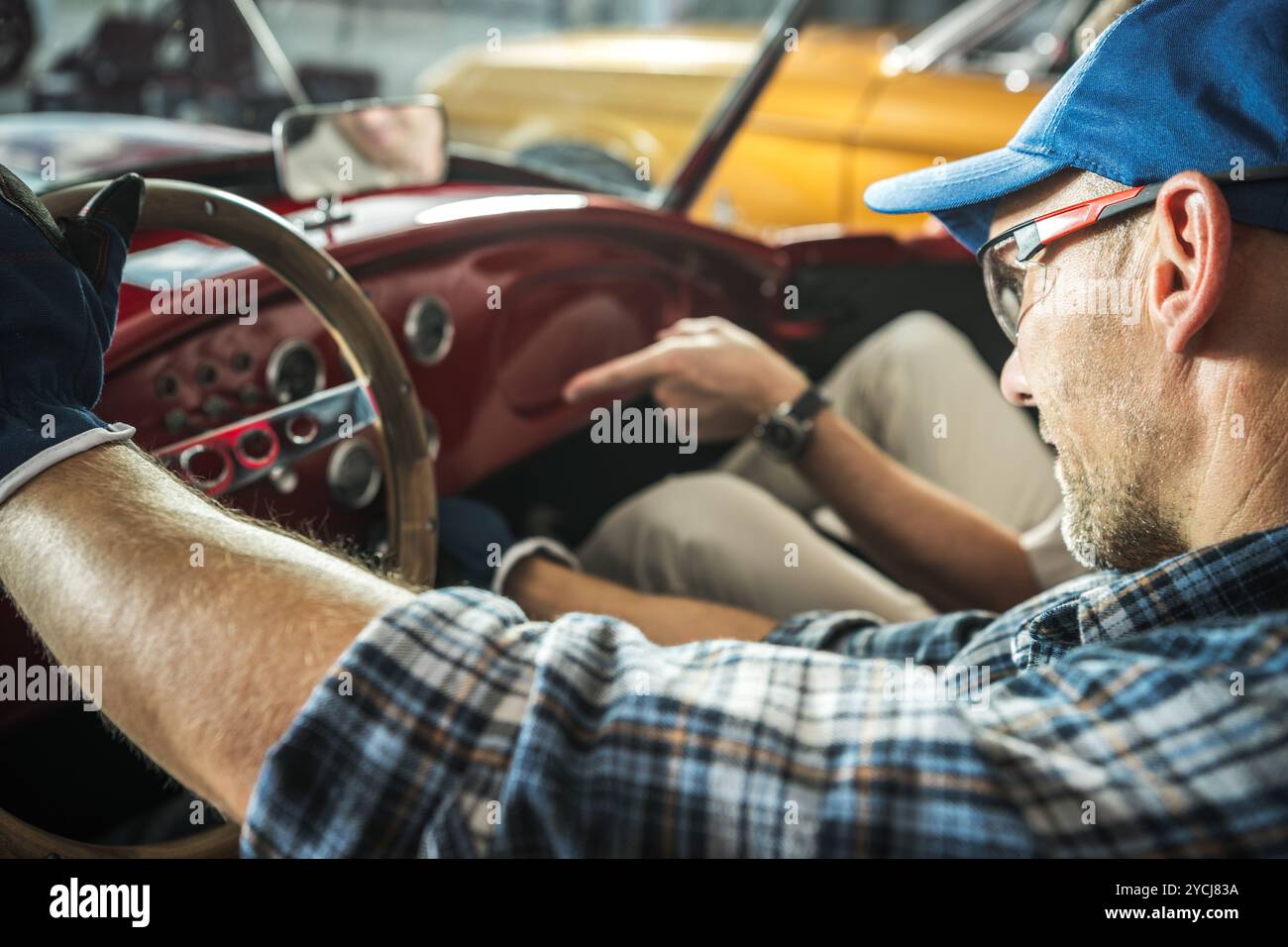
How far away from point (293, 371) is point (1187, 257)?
3.23ft

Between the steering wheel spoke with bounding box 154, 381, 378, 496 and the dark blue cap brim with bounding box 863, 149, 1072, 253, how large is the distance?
64 centimetres

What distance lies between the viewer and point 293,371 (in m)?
1.30

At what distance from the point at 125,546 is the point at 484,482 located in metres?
1.31

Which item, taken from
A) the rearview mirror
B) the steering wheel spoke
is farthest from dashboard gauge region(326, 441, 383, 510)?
the rearview mirror

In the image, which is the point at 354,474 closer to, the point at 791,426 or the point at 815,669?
the point at 791,426

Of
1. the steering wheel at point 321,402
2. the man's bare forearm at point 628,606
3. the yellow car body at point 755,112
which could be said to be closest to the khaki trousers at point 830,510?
the man's bare forearm at point 628,606

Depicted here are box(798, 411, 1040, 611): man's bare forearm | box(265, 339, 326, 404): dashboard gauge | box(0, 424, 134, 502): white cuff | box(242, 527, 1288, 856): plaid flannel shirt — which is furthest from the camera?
box(798, 411, 1040, 611): man's bare forearm

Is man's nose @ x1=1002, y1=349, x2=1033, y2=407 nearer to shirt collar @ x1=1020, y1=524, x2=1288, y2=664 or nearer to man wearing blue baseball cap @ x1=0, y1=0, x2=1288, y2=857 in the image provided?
man wearing blue baseball cap @ x1=0, y1=0, x2=1288, y2=857

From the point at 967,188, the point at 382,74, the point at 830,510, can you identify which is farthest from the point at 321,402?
the point at 382,74

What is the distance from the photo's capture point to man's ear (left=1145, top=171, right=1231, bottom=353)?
0.78m

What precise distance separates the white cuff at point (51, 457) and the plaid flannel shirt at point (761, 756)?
0.28 m

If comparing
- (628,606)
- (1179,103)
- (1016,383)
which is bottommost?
(628,606)
